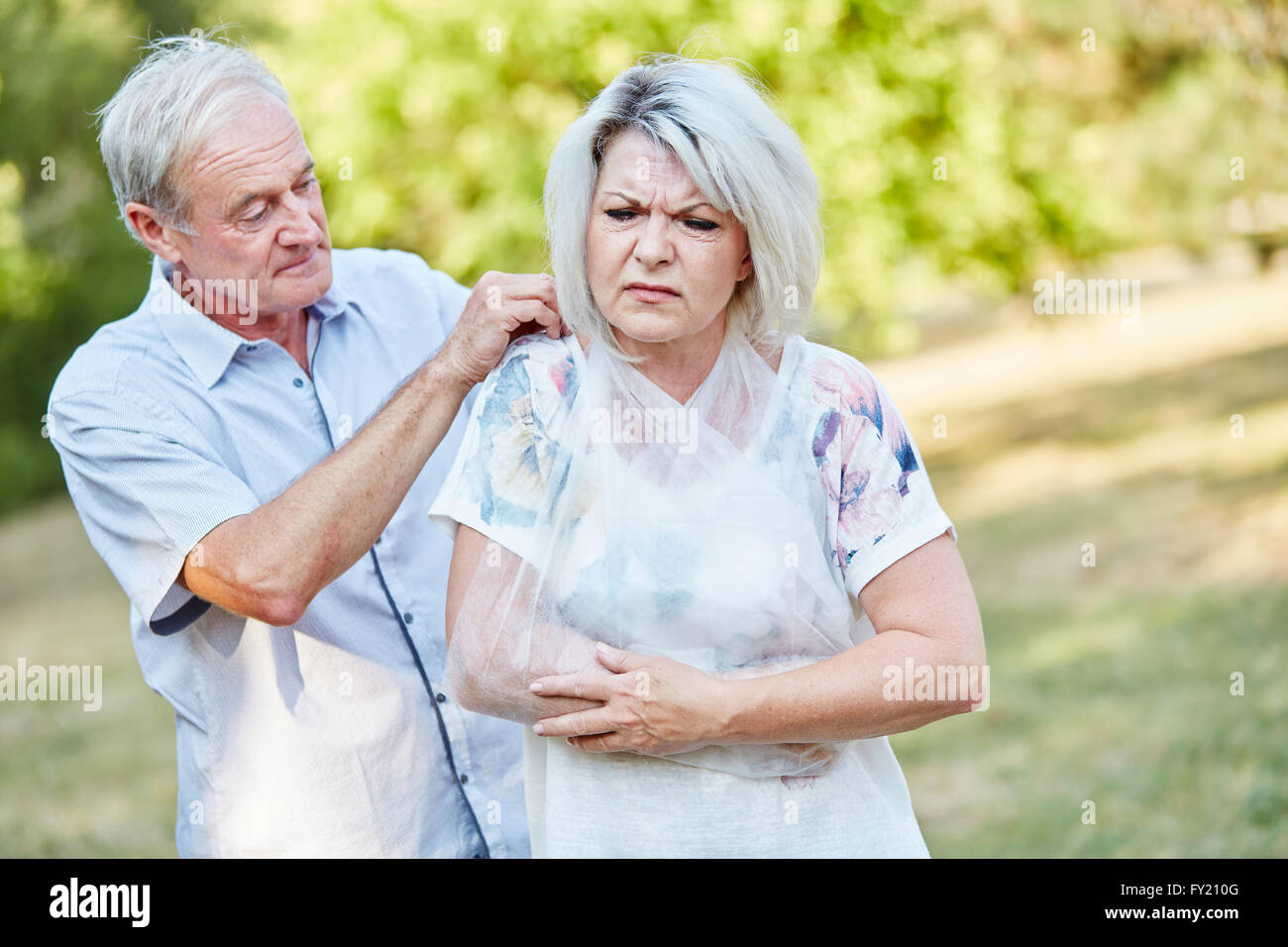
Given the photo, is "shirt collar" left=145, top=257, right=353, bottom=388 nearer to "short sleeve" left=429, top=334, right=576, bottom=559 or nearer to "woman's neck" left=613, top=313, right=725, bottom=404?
"short sleeve" left=429, top=334, right=576, bottom=559

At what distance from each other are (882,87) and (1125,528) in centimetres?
417

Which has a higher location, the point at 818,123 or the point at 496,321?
the point at 818,123

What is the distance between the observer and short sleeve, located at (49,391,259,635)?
2.41m

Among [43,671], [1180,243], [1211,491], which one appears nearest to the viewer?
[43,671]

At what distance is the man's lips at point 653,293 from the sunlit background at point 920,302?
26.0 inches

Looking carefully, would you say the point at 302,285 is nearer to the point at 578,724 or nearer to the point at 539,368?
the point at 539,368

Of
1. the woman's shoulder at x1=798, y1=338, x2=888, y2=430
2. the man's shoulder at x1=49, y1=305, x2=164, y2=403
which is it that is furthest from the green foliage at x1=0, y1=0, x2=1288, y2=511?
the woman's shoulder at x1=798, y1=338, x2=888, y2=430

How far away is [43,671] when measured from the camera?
33.5ft

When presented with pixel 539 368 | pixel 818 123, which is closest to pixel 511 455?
pixel 539 368

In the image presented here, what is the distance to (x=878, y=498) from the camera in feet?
7.04

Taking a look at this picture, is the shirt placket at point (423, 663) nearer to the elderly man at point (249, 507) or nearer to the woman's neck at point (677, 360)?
the elderly man at point (249, 507)

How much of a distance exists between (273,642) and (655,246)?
1152 mm
